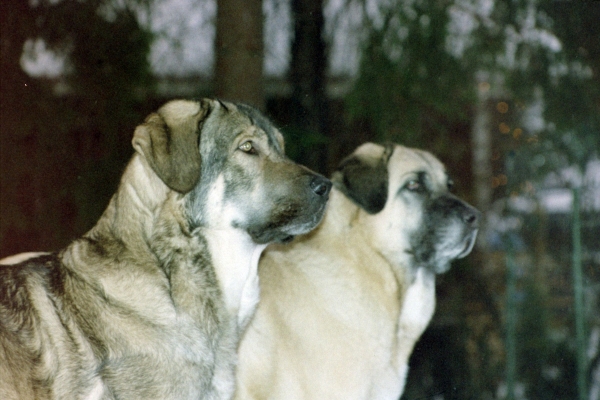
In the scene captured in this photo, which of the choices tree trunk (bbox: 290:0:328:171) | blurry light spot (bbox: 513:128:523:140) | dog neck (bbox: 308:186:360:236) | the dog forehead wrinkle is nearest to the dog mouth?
dog neck (bbox: 308:186:360:236)

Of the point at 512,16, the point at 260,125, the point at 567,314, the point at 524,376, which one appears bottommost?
the point at 524,376

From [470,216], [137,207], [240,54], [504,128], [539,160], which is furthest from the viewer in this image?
[504,128]

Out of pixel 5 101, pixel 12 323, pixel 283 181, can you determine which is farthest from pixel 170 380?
pixel 5 101

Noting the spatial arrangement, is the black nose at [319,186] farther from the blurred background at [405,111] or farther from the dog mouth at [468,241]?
the blurred background at [405,111]

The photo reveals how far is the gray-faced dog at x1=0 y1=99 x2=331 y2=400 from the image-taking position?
2.50 metres

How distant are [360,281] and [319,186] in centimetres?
113

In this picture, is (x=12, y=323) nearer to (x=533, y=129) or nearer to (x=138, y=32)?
(x=138, y=32)

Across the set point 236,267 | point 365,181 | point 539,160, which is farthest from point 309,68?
point 236,267

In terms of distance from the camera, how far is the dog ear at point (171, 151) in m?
2.62

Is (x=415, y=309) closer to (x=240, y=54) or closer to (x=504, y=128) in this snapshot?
(x=240, y=54)

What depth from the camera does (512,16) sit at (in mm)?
6766

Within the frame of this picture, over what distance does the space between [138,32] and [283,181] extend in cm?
373

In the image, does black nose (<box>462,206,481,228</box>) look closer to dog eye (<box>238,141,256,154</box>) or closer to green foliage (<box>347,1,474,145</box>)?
dog eye (<box>238,141,256,154</box>)

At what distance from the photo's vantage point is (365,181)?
3.92 meters
